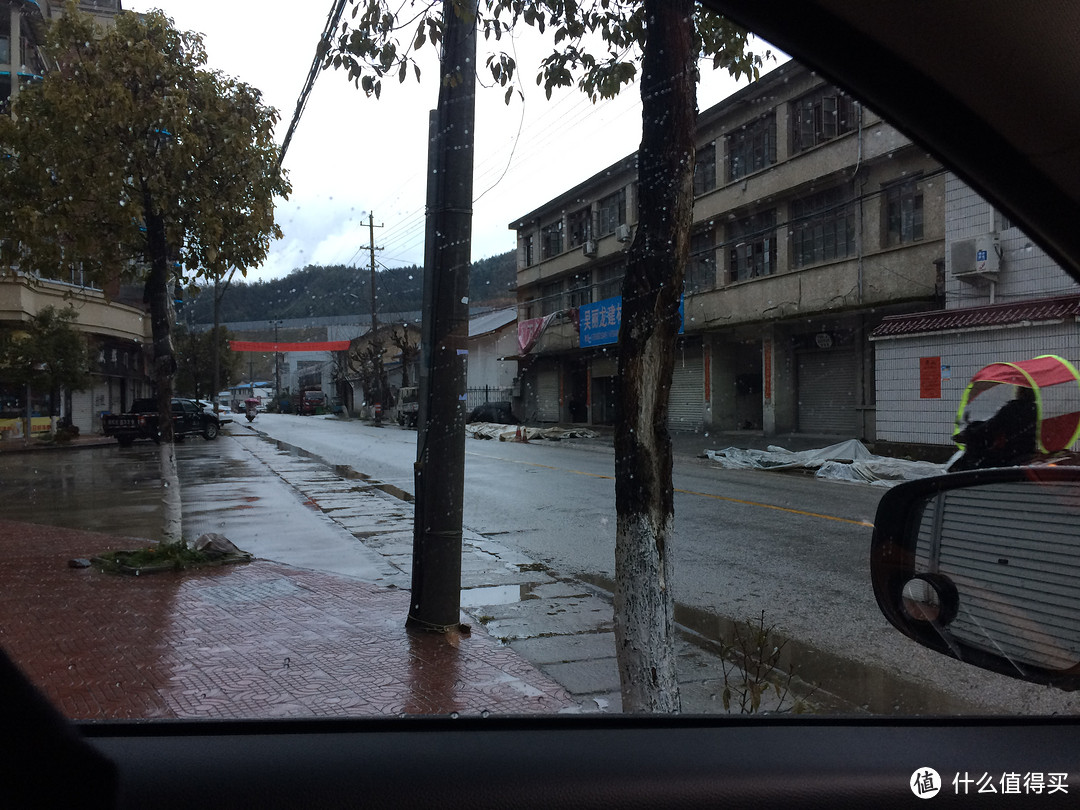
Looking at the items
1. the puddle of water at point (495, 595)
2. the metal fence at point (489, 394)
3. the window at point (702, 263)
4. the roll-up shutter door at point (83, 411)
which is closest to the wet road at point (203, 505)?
the puddle of water at point (495, 595)

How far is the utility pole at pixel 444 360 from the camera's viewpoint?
548 centimetres

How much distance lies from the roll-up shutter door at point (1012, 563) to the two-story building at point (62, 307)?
8.97 meters

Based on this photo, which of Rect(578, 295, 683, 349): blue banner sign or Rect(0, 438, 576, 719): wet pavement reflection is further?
Rect(578, 295, 683, 349): blue banner sign

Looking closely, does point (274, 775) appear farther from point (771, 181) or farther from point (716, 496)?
point (716, 496)

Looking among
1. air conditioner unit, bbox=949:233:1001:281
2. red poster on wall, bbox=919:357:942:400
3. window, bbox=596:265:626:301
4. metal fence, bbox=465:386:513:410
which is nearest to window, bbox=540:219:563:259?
window, bbox=596:265:626:301

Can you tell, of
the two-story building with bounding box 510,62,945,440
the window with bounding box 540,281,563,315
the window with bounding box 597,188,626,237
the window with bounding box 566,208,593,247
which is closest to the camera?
the two-story building with bounding box 510,62,945,440

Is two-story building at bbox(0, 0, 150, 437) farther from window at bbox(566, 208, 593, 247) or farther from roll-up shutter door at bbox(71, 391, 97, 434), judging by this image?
window at bbox(566, 208, 593, 247)

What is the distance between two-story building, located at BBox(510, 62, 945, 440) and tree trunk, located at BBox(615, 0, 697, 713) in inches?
8.4

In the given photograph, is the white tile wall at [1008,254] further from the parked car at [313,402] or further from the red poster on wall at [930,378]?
the parked car at [313,402]

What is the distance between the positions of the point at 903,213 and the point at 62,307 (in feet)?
89.3

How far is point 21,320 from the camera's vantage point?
25172 mm

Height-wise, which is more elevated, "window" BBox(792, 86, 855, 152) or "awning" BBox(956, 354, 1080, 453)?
"window" BBox(792, 86, 855, 152)

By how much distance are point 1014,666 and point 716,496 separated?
1049cm

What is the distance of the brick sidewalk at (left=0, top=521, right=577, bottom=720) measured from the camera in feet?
11.7
